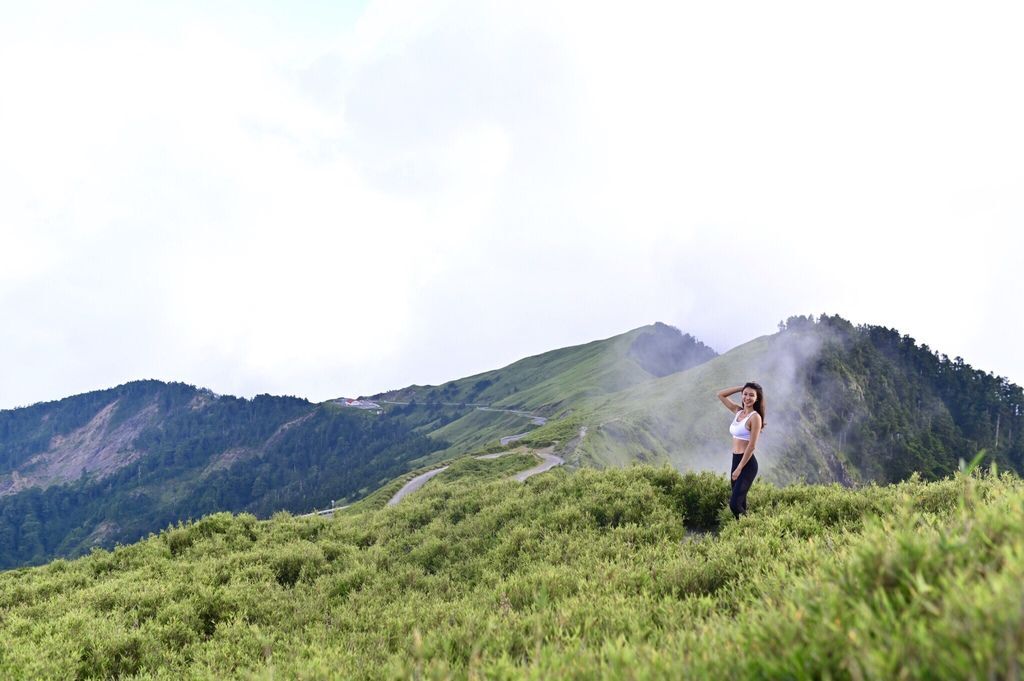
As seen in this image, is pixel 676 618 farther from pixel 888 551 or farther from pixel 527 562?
pixel 527 562

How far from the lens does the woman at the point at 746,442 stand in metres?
10.3

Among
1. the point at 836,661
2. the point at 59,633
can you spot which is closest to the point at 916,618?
the point at 836,661

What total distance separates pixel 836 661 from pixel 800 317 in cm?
18880

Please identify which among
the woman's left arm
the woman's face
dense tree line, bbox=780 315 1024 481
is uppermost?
the woman's face

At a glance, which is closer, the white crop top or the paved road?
the white crop top

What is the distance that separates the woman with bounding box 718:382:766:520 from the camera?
33.8ft

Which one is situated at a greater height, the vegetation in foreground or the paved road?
the vegetation in foreground

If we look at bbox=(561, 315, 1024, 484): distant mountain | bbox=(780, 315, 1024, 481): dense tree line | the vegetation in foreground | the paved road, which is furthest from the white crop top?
bbox=(780, 315, 1024, 481): dense tree line

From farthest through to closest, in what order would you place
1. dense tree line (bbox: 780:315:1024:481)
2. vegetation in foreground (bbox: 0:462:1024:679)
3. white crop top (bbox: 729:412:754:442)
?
1. dense tree line (bbox: 780:315:1024:481)
2. white crop top (bbox: 729:412:754:442)
3. vegetation in foreground (bbox: 0:462:1024:679)

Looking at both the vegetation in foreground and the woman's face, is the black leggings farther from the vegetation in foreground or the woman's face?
the woman's face

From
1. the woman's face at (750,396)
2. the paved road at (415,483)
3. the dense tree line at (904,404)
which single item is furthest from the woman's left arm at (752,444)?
the dense tree line at (904,404)

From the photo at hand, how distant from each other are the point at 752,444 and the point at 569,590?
17.5 feet

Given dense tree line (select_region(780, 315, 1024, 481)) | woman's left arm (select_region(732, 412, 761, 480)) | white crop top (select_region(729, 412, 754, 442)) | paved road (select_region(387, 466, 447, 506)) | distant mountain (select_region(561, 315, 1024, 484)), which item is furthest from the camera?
dense tree line (select_region(780, 315, 1024, 481))

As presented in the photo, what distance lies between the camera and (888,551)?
3.49 meters
